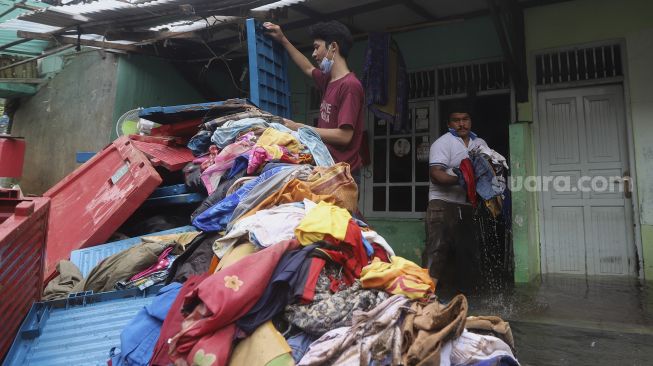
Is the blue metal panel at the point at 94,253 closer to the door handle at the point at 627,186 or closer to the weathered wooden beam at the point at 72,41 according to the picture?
the weathered wooden beam at the point at 72,41

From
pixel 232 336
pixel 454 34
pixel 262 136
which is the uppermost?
pixel 454 34

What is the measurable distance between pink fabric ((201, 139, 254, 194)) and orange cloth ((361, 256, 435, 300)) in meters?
1.79

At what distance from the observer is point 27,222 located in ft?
7.34

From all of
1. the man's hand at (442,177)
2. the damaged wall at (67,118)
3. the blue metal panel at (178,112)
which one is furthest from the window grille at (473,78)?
the damaged wall at (67,118)

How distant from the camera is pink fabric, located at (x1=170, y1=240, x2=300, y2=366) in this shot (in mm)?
1613

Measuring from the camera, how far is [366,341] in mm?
1551

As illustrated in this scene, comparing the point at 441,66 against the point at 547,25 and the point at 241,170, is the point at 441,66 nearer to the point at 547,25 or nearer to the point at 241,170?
the point at 547,25

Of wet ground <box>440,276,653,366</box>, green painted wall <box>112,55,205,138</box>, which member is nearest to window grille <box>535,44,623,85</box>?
wet ground <box>440,276,653,366</box>

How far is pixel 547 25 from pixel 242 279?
5.44 metres

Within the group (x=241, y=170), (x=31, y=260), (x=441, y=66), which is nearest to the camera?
(x=31, y=260)

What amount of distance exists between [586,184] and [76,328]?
5.51 m

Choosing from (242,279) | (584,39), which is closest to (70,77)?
(242,279)

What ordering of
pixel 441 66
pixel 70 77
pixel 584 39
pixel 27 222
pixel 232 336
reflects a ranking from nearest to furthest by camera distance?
A: pixel 232 336
pixel 27 222
pixel 584 39
pixel 441 66
pixel 70 77

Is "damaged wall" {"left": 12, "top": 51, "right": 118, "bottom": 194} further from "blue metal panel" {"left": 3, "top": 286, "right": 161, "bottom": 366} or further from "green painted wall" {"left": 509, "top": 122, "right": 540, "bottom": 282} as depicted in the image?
"green painted wall" {"left": 509, "top": 122, "right": 540, "bottom": 282}
